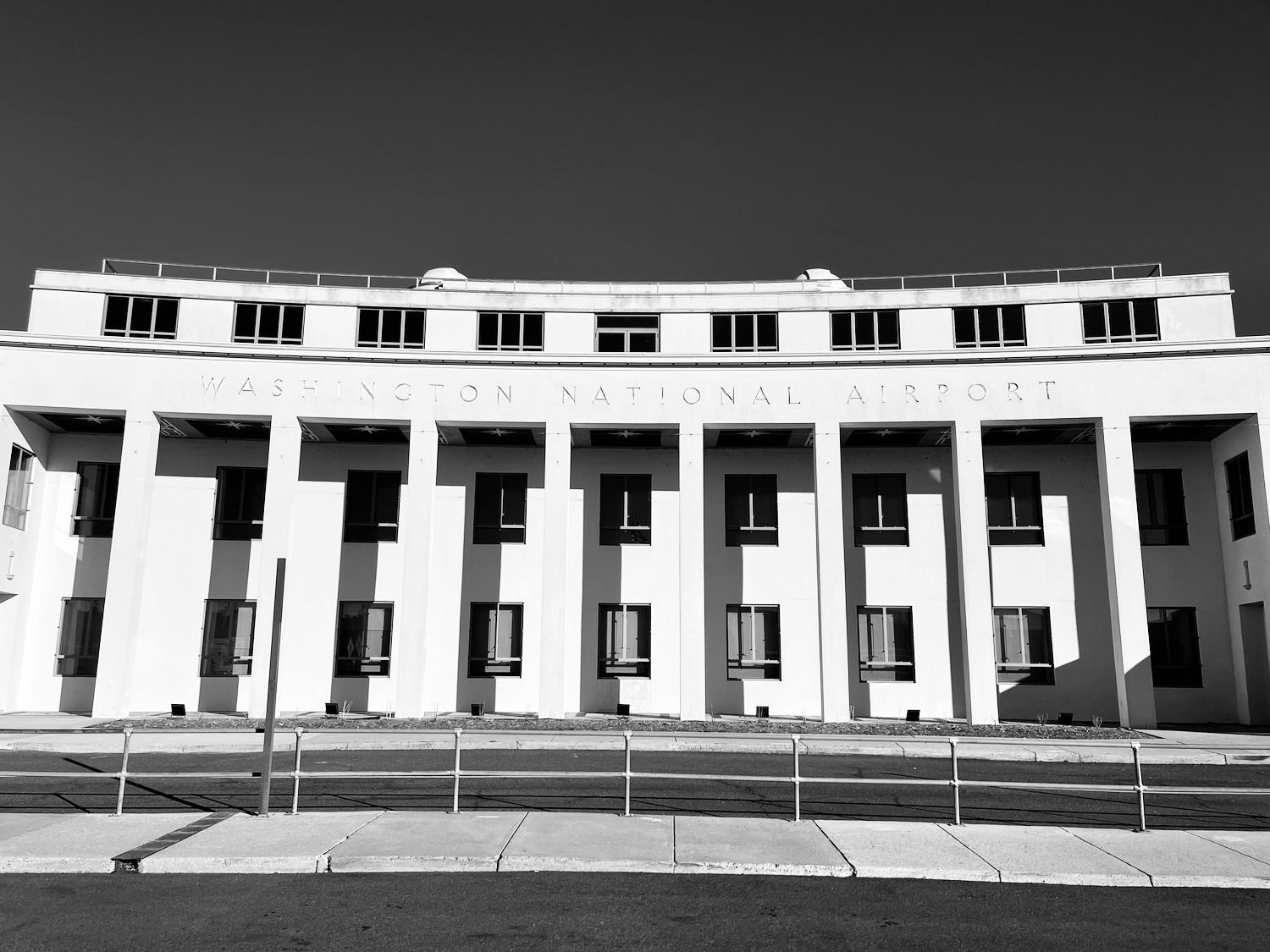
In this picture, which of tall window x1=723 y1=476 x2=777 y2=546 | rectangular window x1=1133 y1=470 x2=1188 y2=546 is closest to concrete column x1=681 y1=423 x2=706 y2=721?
tall window x1=723 y1=476 x2=777 y2=546

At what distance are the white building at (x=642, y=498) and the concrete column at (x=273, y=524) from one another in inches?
3.6

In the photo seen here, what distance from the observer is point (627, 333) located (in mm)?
29219

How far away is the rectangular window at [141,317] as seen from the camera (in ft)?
92.5

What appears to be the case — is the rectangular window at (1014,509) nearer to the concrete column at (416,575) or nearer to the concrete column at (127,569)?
the concrete column at (416,575)

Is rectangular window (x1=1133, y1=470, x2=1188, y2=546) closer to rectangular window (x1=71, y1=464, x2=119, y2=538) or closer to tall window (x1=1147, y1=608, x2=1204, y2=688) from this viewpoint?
tall window (x1=1147, y1=608, x2=1204, y2=688)

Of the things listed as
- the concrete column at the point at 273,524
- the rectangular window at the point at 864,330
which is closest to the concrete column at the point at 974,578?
the rectangular window at the point at 864,330

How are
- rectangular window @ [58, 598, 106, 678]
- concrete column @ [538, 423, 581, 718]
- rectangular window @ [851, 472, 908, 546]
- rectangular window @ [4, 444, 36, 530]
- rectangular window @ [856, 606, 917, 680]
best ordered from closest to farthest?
concrete column @ [538, 423, 581, 718] < rectangular window @ [4, 444, 36, 530] < rectangular window @ [58, 598, 106, 678] < rectangular window @ [856, 606, 917, 680] < rectangular window @ [851, 472, 908, 546]

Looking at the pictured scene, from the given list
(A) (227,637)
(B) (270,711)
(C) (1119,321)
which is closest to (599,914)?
(B) (270,711)

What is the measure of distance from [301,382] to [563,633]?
9581 mm

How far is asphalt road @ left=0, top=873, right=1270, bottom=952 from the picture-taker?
706 centimetres

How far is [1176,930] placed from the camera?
24.4 feet

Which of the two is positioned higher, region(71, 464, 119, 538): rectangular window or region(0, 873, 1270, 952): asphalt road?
region(71, 464, 119, 538): rectangular window

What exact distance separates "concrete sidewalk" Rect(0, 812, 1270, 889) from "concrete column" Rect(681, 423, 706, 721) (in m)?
13.6

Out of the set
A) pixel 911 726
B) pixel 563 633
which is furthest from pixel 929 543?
pixel 563 633
